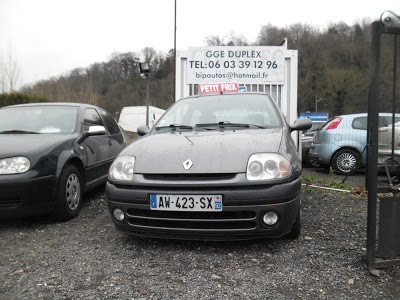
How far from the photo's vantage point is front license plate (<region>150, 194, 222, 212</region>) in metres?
2.64

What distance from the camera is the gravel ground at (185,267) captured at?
2.31 m

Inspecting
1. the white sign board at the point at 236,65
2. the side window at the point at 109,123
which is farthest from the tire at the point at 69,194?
the white sign board at the point at 236,65

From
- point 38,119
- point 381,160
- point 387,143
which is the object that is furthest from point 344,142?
point 38,119

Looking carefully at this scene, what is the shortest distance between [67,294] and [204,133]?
1.76m

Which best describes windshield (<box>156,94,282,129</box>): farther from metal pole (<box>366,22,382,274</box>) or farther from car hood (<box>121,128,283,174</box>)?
metal pole (<box>366,22,382,274</box>)

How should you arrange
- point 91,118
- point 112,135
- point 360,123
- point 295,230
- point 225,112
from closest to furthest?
1. point 295,230
2. point 225,112
3. point 91,118
4. point 112,135
5. point 360,123

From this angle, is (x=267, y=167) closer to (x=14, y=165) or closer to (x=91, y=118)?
(x=14, y=165)

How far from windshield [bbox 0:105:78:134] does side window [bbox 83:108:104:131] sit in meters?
0.17

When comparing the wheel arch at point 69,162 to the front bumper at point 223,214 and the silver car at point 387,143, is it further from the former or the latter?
the silver car at point 387,143

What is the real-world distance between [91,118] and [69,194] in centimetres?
146

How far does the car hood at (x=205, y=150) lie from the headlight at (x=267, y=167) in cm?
5

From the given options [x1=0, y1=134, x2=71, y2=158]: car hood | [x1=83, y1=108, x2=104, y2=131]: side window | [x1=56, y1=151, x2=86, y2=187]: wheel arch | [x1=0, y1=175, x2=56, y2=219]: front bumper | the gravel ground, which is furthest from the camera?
[x1=83, y1=108, x2=104, y2=131]: side window

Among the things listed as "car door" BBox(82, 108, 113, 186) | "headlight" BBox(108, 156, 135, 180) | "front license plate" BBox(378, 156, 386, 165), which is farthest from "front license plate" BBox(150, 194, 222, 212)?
"car door" BBox(82, 108, 113, 186)

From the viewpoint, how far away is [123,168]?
297 centimetres
